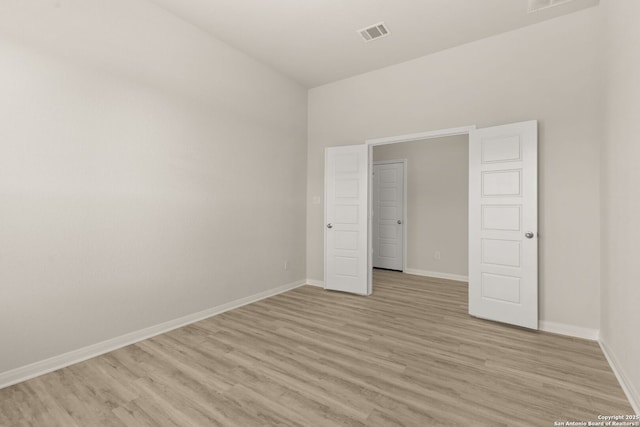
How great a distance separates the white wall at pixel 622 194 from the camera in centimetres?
194

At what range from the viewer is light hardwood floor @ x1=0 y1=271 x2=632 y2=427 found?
6.06 ft

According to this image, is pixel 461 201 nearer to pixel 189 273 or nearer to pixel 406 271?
pixel 406 271

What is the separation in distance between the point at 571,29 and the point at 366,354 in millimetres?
3800

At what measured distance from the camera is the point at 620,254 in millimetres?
2275

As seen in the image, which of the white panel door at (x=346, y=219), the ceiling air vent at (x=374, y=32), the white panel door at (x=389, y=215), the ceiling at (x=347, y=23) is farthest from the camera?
the white panel door at (x=389, y=215)

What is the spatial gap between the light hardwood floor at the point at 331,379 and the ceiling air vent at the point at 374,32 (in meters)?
3.29

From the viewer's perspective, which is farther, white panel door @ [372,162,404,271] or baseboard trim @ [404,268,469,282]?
white panel door @ [372,162,404,271]

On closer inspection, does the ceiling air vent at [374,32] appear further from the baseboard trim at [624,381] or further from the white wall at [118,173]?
the baseboard trim at [624,381]

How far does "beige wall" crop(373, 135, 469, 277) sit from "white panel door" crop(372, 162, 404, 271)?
167mm

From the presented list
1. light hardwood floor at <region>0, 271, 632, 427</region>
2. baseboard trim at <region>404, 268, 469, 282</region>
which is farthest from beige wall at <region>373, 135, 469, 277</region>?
light hardwood floor at <region>0, 271, 632, 427</region>

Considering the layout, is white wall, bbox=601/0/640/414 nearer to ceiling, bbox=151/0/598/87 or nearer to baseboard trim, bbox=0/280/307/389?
ceiling, bbox=151/0/598/87

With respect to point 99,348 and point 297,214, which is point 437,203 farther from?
point 99,348

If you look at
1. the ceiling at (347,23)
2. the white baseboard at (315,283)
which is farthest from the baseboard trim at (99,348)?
the ceiling at (347,23)

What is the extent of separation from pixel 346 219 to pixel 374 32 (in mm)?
2419
